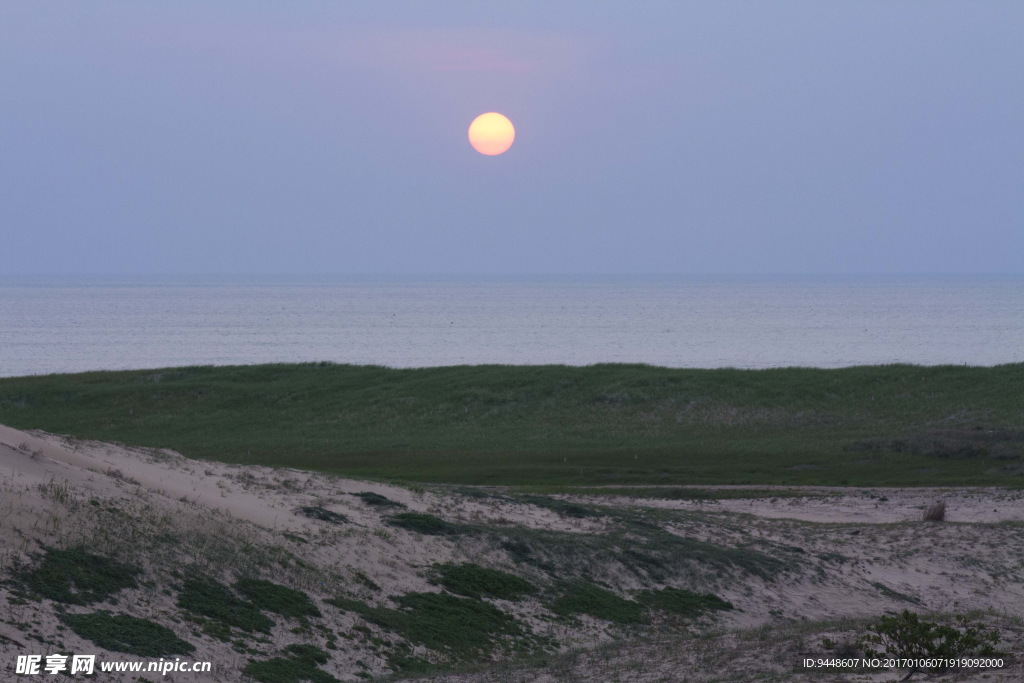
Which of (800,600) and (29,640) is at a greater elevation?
(29,640)

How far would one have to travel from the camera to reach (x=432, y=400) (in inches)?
2084

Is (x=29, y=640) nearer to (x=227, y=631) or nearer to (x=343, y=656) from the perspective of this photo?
(x=227, y=631)

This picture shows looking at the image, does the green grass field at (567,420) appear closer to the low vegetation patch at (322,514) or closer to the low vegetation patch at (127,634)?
the low vegetation patch at (322,514)

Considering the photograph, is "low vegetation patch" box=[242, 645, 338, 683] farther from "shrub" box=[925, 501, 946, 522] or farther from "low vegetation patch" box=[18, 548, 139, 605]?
"shrub" box=[925, 501, 946, 522]

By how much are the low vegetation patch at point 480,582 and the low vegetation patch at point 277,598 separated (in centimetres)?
290

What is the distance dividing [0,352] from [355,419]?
8513 centimetres

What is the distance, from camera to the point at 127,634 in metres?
11.9

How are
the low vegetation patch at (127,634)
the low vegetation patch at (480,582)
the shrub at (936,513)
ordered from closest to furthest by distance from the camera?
the low vegetation patch at (127,634)
the low vegetation patch at (480,582)
the shrub at (936,513)

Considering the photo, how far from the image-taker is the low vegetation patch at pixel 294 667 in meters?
11.9

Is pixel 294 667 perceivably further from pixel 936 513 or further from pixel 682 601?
pixel 936 513

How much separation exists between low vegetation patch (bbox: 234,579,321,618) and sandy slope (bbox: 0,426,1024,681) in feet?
0.83

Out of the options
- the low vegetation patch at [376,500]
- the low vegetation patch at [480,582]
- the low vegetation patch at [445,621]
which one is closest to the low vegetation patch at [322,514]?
the low vegetation patch at [376,500]

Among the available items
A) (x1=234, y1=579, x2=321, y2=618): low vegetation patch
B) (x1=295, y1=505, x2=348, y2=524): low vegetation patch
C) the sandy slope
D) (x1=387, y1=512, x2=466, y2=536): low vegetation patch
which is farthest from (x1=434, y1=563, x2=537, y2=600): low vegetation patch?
(x1=234, y1=579, x2=321, y2=618): low vegetation patch

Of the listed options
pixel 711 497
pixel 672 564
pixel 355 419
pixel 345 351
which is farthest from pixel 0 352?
pixel 672 564
